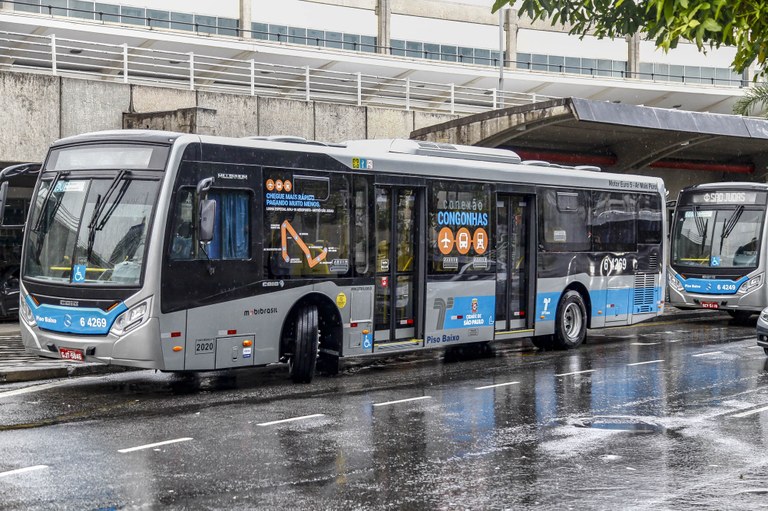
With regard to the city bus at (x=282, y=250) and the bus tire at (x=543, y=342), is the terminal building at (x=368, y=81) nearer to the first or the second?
the city bus at (x=282, y=250)

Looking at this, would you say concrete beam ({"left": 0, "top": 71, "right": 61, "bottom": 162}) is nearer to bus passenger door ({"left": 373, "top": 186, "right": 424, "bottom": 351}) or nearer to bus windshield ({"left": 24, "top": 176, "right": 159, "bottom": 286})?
bus windshield ({"left": 24, "top": 176, "right": 159, "bottom": 286})

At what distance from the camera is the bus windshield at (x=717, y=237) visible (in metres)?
23.5

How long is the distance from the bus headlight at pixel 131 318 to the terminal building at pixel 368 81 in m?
11.0

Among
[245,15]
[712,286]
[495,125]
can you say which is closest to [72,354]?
[712,286]

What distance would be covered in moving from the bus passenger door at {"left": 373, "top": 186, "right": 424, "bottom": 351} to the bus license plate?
417 centimetres

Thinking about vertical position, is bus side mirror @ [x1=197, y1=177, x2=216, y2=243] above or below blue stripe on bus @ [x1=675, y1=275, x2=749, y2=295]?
above

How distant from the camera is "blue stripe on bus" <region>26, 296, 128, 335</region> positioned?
11906mm

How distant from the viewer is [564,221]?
18.0 metres

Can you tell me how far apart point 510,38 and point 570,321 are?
41703 millimetres

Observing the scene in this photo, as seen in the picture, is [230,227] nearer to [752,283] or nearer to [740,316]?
[752,283]

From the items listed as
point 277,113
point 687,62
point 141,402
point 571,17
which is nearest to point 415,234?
point 571,17

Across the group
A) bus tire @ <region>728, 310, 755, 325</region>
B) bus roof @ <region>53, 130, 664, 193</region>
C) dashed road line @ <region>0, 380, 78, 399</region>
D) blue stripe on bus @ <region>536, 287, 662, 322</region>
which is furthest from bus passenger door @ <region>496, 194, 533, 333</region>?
bus tire @ <region>728, 310, 755, 325</region>

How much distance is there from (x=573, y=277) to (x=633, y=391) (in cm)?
539

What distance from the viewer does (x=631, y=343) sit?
19.3 m
